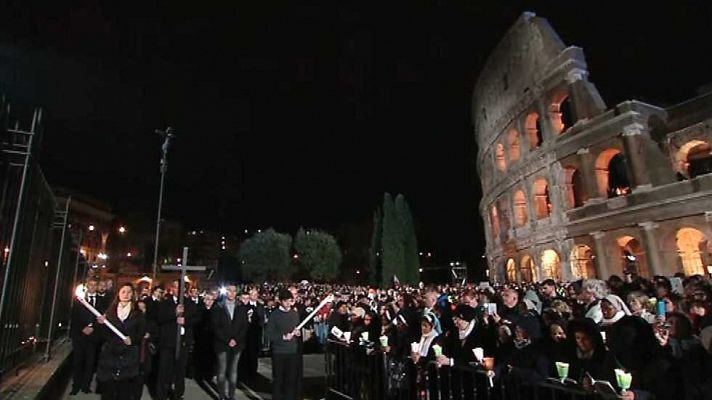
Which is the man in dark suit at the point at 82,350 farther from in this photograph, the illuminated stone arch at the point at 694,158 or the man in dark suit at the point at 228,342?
the illuminated stone arch at the point at 694,158

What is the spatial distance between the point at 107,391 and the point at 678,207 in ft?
79.0

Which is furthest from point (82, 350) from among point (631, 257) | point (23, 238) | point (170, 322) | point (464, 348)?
point (631, 257)

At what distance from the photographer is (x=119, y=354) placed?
227 inches

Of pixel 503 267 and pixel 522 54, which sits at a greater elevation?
pixel 522 54

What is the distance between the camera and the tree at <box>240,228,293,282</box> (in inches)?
2591

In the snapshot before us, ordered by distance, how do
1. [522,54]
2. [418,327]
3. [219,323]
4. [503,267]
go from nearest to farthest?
1. [418,327]
2. [219,323]
3. [522,54]
4. [503,267]

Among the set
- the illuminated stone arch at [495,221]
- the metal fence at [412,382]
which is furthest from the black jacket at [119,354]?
the illuminated stone arch at [495,221]

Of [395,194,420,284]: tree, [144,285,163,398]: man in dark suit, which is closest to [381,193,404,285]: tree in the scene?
[395,194,420,284]: tree

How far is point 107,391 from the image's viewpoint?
5.75 meters

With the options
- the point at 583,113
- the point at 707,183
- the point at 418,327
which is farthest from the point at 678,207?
the point at 418,327

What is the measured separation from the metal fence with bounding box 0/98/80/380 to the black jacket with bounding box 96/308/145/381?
1171 millimetres

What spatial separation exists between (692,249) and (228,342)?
24357 millimetres

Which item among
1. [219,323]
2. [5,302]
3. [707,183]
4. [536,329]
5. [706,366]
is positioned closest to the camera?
[706,366]

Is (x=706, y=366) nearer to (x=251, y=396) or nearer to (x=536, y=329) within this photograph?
(x=536, y=329)
